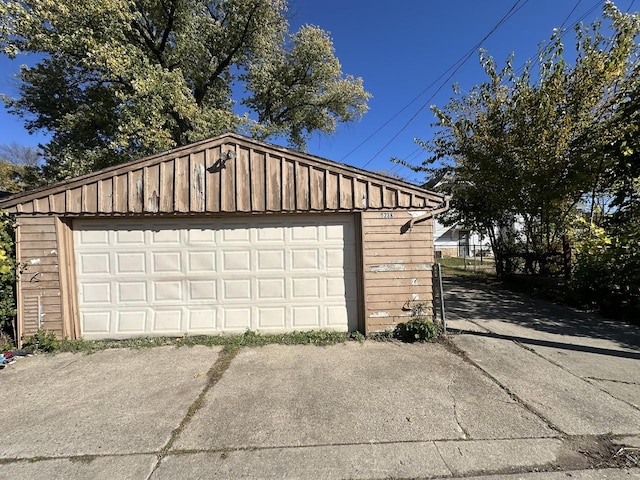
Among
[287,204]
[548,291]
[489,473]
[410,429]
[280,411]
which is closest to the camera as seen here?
[489,473]

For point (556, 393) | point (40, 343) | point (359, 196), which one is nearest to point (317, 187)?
point (359, 196)

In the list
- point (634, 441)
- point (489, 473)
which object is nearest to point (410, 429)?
point (489, 473)

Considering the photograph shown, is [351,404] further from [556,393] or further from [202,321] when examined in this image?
[202,321]

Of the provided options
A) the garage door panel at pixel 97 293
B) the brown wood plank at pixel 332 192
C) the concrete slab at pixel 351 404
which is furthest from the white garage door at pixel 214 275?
the concrete slab at pixel 351 404

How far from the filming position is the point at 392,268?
5008 mm

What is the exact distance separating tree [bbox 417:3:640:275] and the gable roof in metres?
4.64

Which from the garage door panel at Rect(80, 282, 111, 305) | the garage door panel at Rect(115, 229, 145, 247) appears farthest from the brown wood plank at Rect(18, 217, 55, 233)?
the garage door panel at Rect(80, 282, 111, 305)

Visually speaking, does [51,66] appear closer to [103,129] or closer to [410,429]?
[103,129]

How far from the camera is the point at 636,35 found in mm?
6648

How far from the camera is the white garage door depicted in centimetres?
498

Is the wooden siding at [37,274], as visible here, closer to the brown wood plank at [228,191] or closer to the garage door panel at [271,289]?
the brown wood plank at [228,191]

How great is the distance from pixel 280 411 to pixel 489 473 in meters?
1.77

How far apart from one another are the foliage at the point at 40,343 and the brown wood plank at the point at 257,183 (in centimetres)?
359

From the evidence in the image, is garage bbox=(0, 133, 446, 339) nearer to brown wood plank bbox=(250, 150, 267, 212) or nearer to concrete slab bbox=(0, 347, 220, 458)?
brown wood plank bbox=(250, 150, 267, 212)
